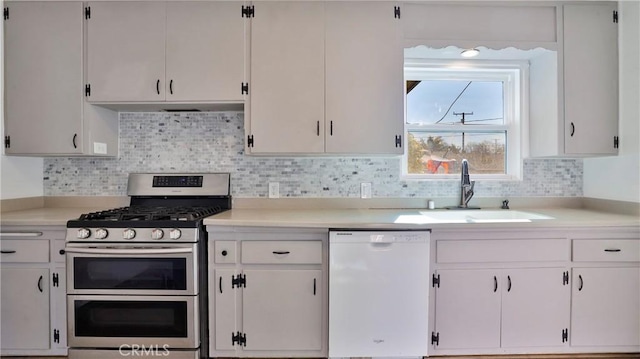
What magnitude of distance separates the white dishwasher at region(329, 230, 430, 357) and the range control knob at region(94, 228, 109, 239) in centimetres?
128

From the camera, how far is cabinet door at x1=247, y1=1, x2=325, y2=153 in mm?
2330

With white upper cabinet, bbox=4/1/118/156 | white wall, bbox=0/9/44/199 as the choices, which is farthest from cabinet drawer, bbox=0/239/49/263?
white upper cabinet, bbox=4/1/118/156

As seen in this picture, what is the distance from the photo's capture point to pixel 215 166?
272cm

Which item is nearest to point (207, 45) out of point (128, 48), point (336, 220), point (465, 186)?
point (128, 48)

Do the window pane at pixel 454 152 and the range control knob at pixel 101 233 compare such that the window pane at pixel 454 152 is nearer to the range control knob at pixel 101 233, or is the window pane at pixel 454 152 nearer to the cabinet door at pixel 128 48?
the cabinet door at pixel 128 48

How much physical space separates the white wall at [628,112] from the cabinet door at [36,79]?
11.8ft

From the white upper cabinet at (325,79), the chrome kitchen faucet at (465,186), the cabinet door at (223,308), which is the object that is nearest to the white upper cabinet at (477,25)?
the white upper cabinet at (325,79)

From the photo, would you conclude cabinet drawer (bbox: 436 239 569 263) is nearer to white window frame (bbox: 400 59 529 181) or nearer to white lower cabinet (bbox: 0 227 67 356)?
white window frame (bbox: 400 59 529 181)

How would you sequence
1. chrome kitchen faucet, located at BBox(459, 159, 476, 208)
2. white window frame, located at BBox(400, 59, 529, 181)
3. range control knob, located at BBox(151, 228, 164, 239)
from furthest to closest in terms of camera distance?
white window frame, located at BBox(400, 59, 529, 181)
chrome kitchen faucet, located at BBox(459, 159, 476, 208)
range control knob, located at BBox(151, 228, 164, 239)

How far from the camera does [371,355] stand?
207cm

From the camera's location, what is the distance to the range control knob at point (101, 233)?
2.01m

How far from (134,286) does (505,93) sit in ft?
9.72

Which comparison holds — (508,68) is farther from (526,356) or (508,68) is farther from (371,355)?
(371,355)

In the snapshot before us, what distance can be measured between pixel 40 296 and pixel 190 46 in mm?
1806
